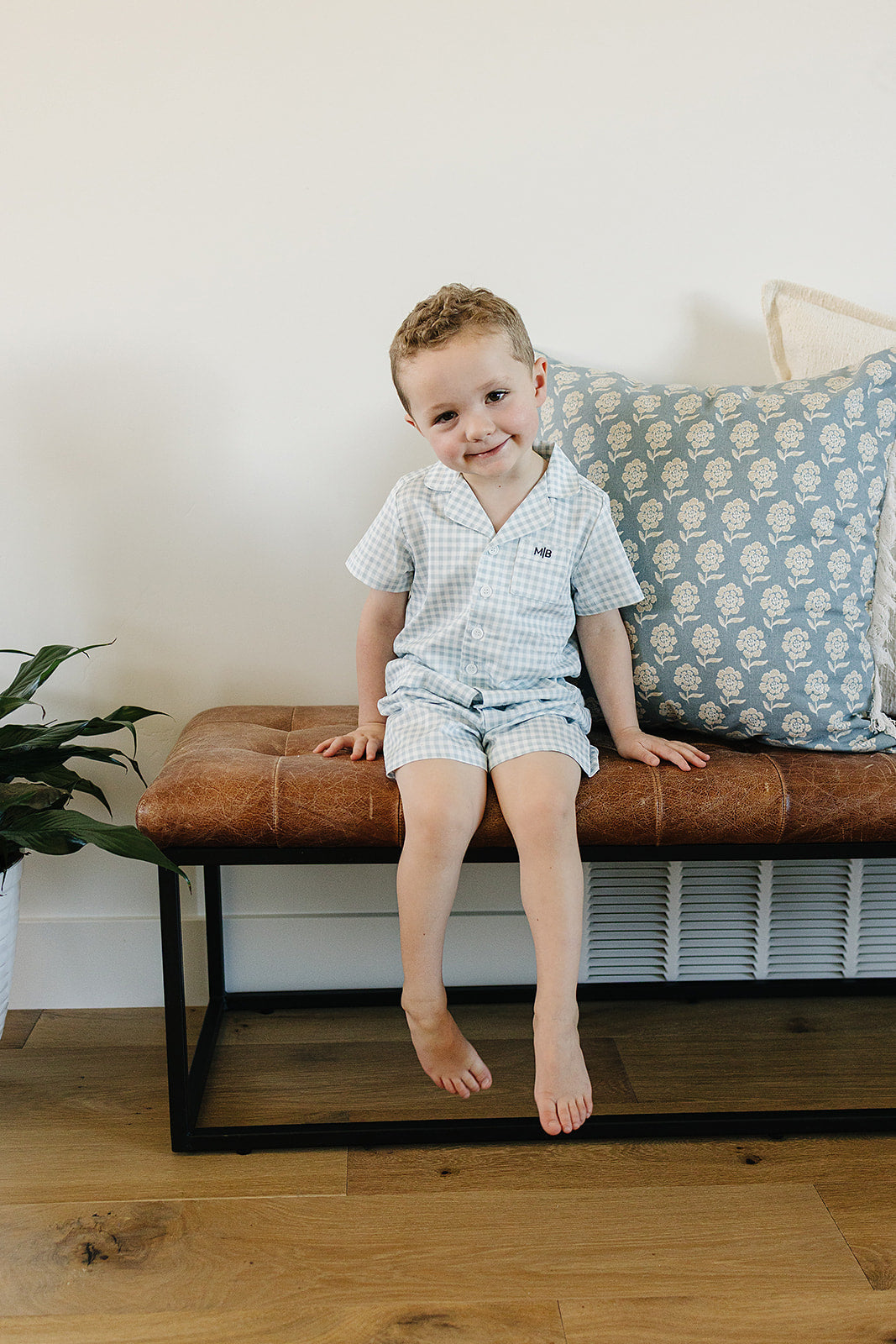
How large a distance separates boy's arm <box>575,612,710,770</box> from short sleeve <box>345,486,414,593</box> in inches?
9.9

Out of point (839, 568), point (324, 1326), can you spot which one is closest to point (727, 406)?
point (839, 568)

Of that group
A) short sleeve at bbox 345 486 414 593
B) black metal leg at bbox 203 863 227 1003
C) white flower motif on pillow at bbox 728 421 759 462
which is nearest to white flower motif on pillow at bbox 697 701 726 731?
white flower motif on pillow at bbox 728 421 759 462

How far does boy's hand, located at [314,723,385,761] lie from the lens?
1.26m

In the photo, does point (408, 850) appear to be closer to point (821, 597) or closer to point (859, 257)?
point (821, 597)

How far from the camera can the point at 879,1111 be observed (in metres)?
1.26

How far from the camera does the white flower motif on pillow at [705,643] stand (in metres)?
1.28

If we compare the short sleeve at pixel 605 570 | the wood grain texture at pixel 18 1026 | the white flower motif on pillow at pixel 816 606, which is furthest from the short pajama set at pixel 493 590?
the wood grain texture at pixel 18 1026

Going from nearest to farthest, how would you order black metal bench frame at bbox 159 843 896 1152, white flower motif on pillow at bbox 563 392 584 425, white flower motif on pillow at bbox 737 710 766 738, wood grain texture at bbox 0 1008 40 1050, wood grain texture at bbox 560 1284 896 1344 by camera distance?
wood grain texture at bbox 560 1284 896 1344 → black metal bench frame at bbox 159 843 896 1152 → white flower motif on pillow at bbox 737 710 766 738 → white flower motif on pillow at bbox 563 392 584 425 → wood grain texture at bbox 0 1008 40 1050

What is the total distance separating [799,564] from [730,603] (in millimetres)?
100

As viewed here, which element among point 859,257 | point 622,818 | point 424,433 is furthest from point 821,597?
point 859,257

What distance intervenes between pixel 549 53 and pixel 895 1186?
62.9 inches

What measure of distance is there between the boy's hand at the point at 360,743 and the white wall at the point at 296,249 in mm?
328

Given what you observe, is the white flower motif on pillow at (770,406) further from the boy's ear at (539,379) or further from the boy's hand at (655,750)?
the boy's hand at (655,750)

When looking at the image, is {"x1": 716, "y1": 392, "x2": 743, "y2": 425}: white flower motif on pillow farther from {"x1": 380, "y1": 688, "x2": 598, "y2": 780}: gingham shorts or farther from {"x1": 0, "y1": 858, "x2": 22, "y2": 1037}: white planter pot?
{"x1": 0, "y1": 858, "x2": 22, "y2": 1037}: white planter pot
